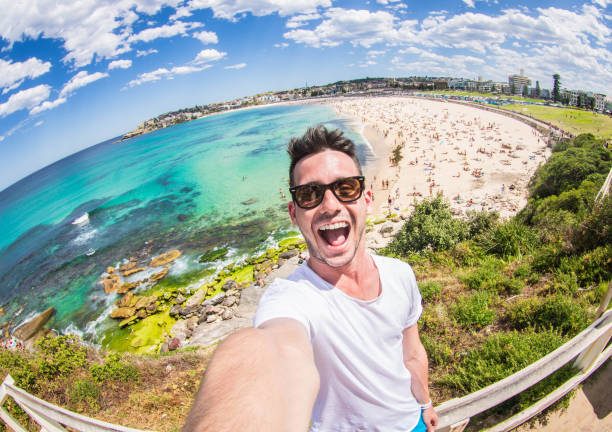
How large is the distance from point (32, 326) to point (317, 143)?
914 inches

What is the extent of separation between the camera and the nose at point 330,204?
2039 mm

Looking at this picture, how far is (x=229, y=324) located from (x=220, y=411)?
11.8 metres

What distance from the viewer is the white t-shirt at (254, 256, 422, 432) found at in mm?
1557

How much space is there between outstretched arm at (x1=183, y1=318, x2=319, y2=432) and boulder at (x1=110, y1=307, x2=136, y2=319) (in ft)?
54.2

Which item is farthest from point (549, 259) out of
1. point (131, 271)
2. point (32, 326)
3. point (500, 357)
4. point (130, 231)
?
point (130, 231)

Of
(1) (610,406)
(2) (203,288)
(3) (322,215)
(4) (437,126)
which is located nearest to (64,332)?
(2) (203,288)

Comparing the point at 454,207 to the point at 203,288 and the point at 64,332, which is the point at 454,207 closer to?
the point at 203,288

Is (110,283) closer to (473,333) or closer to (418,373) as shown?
(473,333)

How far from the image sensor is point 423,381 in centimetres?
217

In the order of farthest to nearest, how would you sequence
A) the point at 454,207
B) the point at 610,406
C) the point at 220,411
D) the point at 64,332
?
the point at 454,207, the point at 64,332, the point at 610,406, the point at 220,411

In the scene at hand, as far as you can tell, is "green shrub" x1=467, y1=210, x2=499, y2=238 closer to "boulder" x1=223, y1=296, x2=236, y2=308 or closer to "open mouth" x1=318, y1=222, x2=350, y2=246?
"open mouth" x1=318, y1=222, x2=350, y2=246

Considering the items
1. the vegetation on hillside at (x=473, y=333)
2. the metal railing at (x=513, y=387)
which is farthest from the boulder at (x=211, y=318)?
the metal railing at (x=513, y=387)

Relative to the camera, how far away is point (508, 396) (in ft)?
6.70

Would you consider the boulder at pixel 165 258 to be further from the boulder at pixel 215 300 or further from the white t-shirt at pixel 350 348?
the white t-shirt at pixel 350 348
